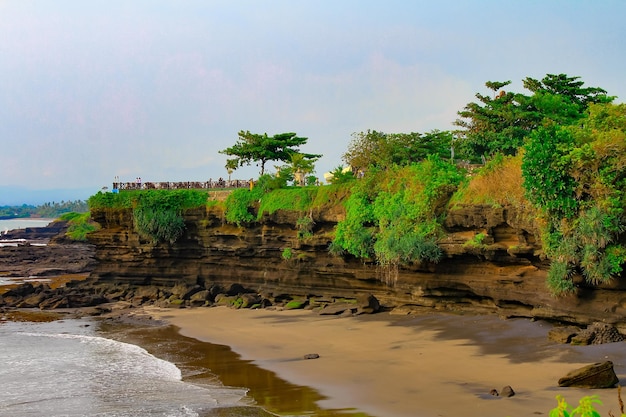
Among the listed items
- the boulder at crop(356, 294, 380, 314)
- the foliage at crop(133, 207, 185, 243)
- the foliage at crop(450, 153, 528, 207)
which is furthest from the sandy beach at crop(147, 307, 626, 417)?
the foliage at crop(133, 207, 185, 243)

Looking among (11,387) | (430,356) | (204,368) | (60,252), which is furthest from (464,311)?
(60,252)

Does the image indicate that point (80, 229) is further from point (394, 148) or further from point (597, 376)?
point (597, 376)

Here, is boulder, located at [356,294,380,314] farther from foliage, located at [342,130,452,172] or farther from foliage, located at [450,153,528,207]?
foliage, located at [342,130,452,172]

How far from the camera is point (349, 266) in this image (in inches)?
1228

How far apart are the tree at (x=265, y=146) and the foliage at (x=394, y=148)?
5.23 metres

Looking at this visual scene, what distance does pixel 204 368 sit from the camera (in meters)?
21.3

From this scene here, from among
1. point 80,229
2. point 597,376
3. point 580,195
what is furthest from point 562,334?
point 80,229

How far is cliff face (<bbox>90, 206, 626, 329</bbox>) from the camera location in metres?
23.6

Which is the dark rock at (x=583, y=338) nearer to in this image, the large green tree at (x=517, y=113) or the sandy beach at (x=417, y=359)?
the sandy beach at (x=417, y=359)

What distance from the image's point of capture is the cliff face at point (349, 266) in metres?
23.6

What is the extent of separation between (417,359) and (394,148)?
26276 mm

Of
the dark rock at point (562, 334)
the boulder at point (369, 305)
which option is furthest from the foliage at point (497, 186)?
the boulder at point (369, 305)

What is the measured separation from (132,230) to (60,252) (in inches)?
1367

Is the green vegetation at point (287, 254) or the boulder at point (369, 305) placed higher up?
the green vegetation at point (287, 254)
